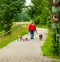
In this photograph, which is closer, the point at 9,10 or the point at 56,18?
the point at 56,18

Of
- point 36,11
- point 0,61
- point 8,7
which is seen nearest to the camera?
point 0,61

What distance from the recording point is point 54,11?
18766 mm

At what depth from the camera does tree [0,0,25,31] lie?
41797 millimetres

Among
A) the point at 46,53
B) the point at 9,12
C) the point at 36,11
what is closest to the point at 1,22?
the point at 9,12

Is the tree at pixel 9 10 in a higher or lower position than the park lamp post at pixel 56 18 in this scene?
lower

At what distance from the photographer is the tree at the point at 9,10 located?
41797 mm

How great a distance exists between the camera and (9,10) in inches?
1661

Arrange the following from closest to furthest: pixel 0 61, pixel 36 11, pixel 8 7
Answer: pixel 0 61
pixel 8 7
pixel 36 11

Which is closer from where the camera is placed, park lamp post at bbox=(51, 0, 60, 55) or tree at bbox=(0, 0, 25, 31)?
park lamp post at bbox=(51, 0, 60, 55)

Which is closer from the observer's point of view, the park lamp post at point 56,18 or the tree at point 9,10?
the park lamp post at point 56,18

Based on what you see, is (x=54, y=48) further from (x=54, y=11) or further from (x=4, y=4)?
(x=4, y=4)

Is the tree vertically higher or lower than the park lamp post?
lower

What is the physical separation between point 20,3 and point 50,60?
2653 centimetres

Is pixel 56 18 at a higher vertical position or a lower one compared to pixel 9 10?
higher
